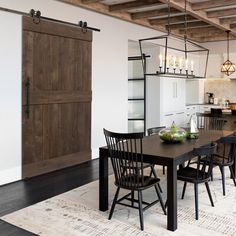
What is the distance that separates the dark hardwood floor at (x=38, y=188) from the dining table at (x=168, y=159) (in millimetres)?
891

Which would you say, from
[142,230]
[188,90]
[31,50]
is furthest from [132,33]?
[142,230]

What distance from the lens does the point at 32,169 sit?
16.1 ft

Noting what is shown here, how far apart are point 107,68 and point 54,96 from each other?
58.9 inches

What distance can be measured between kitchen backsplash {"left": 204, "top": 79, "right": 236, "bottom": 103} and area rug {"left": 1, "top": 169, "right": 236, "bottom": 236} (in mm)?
5929

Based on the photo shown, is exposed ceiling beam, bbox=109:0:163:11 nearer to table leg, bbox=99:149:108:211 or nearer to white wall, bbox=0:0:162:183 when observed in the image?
white wall, bbox=0:0:162:183

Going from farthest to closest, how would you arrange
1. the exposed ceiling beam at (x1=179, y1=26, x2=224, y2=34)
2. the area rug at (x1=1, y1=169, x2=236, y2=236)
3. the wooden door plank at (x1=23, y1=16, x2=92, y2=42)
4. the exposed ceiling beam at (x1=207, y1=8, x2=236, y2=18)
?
the exposed ceiling beam at (x1=179, y1=26, x2=224, y2=34) → the exposed ceiling beam at (x1=207, y1=8, x2=236, y2=18) → the wooden door plank at (x1=23, y1=16, x2=92, y2=42) → the area rug at (x1=1, y1=169, x2=236, y2=236)

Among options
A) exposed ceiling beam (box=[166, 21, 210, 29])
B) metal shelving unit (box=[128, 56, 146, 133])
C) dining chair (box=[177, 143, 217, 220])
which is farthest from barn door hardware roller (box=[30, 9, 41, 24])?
exposed ceiling beam (box=[166, 21, 210, 29])

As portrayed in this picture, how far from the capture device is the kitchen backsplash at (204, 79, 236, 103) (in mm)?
9430

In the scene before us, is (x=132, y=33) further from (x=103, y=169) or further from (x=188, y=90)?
(x=103, y=169)

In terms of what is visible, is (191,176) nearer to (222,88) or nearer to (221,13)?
(221,13)

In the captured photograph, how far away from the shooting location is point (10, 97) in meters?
4.53

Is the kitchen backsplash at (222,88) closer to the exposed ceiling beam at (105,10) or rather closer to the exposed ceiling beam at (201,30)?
the exposed ceiling beam at (201,30)

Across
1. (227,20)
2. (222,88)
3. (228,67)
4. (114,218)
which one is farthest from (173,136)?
(222,88)

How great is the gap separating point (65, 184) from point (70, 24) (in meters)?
2.66
